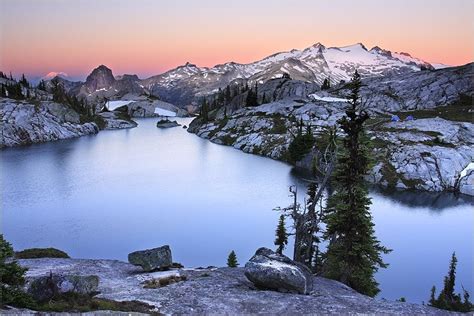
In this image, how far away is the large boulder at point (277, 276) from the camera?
25.9m

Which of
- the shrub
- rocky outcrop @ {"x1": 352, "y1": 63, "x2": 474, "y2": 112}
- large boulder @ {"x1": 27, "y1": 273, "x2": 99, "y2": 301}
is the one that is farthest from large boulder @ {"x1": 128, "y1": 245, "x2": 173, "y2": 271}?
rocky outcrop @ {"x1": 352, "y1": 63, "x2": 474, "y2": 112}

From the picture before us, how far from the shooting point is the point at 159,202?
72312 millimetres

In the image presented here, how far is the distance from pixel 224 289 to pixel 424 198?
232 feet

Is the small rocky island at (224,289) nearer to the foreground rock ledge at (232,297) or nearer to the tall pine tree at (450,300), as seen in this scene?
the foreground rock ledge at (232,297)

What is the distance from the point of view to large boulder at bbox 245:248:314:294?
25.9 meters

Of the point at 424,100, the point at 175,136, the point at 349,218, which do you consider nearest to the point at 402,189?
the point at 349,218

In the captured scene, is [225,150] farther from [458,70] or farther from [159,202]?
[458,70]

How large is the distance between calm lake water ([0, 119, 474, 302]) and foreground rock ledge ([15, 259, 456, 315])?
17335 mm

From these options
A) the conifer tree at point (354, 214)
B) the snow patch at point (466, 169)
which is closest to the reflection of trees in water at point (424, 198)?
the snow patch at point (466, 169)

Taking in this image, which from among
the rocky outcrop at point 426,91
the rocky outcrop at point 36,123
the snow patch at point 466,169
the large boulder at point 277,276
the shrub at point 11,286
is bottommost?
the large boulder at point 277,276

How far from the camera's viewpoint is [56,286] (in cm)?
2166

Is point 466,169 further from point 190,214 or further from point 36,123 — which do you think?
point 36,123

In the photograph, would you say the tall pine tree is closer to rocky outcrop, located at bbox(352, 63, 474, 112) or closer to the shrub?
the shrub

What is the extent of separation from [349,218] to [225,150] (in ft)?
359
